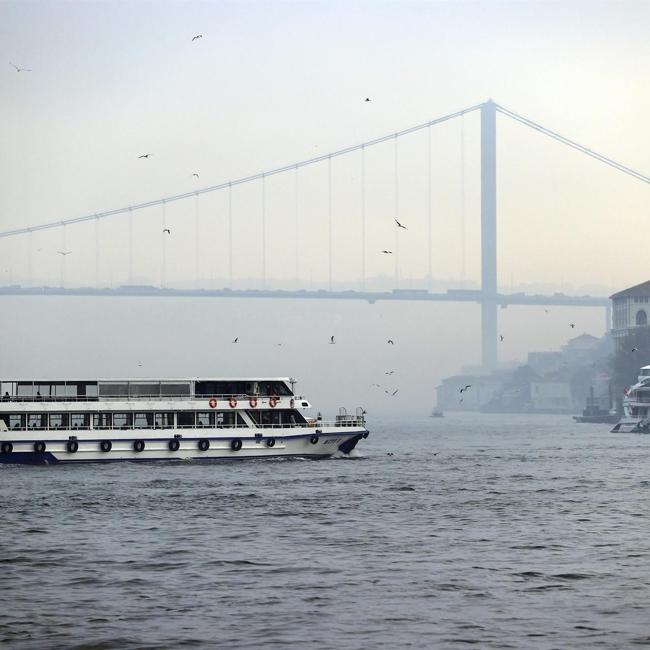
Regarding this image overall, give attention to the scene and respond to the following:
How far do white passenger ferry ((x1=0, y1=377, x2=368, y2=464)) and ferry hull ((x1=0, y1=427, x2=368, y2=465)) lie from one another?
39mm

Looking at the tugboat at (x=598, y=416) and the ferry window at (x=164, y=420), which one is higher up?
the ferry window at (x=164, y=420)

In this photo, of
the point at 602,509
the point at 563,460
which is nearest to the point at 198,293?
the point at 563,460

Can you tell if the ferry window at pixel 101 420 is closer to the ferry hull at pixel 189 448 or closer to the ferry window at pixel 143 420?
the ferry hull at pixel 189 448

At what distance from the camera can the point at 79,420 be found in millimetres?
55531

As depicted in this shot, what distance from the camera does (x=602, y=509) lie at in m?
38.3

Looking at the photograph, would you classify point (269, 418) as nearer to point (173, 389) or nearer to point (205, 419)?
point (205, 419)

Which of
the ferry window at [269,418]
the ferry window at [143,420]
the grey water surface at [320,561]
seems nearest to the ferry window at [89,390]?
the ferry window at [143,420]

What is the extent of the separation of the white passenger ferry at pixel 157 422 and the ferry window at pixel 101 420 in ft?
0.13

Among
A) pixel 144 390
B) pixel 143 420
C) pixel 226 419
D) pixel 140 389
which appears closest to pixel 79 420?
pixel 143 420

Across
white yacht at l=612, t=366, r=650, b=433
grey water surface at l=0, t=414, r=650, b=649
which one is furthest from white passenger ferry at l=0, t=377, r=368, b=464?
white yacht at l=612, t=366, r=650, b=433

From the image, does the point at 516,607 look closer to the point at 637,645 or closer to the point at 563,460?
the point at 637,645

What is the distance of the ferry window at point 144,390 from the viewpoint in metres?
56.3

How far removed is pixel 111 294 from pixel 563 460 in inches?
2426

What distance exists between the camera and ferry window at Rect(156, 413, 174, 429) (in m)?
56.3
